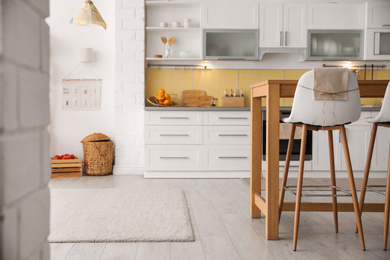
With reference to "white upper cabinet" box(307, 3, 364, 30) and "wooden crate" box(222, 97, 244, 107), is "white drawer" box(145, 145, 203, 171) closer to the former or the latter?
"wooden crate" box(222, 97, 244, 107)

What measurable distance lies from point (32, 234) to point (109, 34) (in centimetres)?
475

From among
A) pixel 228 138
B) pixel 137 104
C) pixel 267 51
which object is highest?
pixel 267 51

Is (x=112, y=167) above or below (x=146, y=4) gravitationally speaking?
below

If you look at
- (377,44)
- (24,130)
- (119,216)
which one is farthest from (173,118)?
(24,130)

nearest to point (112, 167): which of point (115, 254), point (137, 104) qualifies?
point (137, 104)

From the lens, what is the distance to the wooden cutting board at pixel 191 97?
5.11 metres

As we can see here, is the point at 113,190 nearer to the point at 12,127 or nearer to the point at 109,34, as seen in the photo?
the point at 109,34

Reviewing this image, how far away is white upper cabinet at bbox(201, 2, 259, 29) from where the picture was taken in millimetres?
4816

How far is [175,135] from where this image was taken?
460 cm

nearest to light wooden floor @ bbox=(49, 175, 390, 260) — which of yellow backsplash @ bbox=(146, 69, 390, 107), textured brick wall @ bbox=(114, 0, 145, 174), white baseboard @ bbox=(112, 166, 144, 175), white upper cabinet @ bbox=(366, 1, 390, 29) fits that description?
white baseboard @ bbox=(112, 166, 144, 175)

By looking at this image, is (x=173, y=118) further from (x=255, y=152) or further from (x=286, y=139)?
(x=255, y=152)

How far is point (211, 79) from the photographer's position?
5188mm

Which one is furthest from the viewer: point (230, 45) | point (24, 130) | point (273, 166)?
point (230, 45)

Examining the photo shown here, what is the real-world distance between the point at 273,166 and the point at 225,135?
2.31 meters
